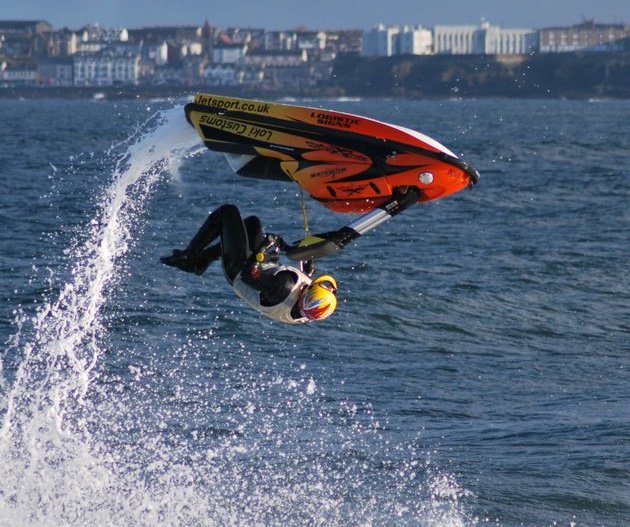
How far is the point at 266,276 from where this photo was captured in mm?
11305

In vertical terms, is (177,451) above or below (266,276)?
below

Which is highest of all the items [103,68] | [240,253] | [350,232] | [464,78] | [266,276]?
[103,68]

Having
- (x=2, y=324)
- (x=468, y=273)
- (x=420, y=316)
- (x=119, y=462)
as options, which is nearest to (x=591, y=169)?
(x=468, y=273)

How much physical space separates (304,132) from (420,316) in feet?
31.5

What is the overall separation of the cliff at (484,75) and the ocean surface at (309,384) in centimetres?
12477

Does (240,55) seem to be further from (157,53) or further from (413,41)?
(413,41)

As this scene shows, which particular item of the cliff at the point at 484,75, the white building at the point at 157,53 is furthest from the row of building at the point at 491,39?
the white building at the point at 157,53

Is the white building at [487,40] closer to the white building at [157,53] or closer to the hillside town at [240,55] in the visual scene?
the hillside town at [240,55]

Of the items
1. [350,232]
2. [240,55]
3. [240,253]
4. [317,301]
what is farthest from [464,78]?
[350,232]

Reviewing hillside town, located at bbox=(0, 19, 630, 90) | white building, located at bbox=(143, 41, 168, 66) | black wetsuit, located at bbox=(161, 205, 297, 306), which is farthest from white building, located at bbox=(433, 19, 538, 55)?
black wetsuit, located at bbox=(161, 205, 297, 306)

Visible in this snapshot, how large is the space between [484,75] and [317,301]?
148 metres

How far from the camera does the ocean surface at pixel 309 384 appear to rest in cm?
1246

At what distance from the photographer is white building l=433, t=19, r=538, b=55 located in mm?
185250

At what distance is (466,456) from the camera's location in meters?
13.7
